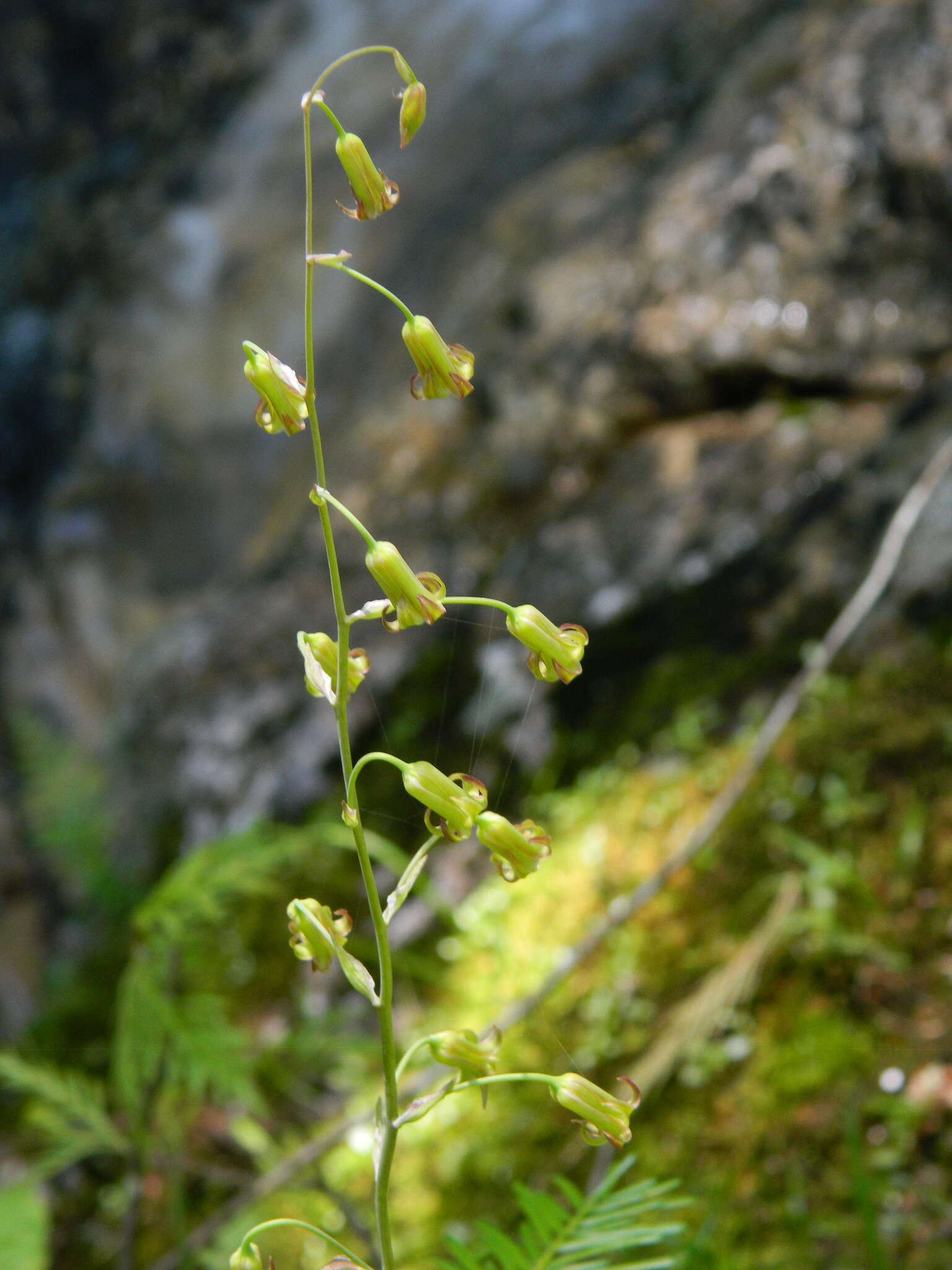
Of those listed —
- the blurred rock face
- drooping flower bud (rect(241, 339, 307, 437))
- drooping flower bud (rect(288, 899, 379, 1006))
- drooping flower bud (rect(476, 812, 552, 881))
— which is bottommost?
the blurred rock face

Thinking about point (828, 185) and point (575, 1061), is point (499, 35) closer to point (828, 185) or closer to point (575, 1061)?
point (828, 185)

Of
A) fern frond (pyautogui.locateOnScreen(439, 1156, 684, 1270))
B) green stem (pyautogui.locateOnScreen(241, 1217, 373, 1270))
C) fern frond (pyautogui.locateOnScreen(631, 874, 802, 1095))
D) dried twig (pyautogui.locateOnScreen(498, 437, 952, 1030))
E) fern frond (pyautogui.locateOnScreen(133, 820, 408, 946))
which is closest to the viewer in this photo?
green stem (pyautogui.locateOnScreen(241, 1217, 373, 1270))

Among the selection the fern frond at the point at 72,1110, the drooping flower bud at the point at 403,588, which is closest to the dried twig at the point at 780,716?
the fern frond at the point at 72,1110

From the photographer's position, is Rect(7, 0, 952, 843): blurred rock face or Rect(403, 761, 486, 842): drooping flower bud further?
Rect(7, 0, 952, 843): blurred rock face

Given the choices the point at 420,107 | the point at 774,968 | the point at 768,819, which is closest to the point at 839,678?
the point at 768,819

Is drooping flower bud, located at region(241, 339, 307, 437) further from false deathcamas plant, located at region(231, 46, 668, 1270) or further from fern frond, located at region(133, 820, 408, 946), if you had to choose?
fern frond, located at region(133, 820, 408, 946)

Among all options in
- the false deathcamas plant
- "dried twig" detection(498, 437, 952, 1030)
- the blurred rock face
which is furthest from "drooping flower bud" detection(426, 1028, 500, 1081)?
the blurred rock face

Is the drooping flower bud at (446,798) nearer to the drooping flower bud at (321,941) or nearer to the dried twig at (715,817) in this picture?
the drooping flower bud at (321,941)
